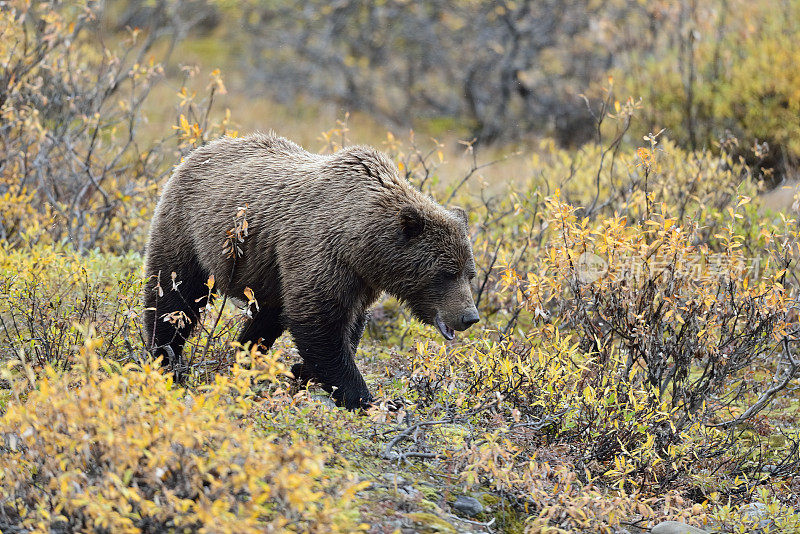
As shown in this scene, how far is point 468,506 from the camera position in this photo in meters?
4.39

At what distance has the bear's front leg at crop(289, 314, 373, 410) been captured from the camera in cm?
503

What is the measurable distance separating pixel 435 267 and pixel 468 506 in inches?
53.9

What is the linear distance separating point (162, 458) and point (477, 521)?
5.53 ft

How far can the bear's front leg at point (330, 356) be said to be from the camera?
5.03 meters

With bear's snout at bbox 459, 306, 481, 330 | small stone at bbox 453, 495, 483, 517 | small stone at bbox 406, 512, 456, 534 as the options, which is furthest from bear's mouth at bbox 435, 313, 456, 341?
small stone at bbox 406, 512, 456, 534

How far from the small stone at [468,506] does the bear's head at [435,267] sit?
1.04m

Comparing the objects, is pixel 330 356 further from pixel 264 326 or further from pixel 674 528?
pixel 674 528

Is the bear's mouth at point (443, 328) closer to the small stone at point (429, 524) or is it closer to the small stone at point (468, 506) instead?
the small stone at point (468, 506)

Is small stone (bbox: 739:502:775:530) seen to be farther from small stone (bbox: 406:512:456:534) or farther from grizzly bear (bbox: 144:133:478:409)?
grizzly bear (bbox: 144:133:478:409)

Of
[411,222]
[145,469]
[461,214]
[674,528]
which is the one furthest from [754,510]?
[145,469]

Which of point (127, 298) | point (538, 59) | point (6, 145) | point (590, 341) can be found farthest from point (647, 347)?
point (538, 59)

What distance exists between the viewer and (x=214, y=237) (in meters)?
5.38

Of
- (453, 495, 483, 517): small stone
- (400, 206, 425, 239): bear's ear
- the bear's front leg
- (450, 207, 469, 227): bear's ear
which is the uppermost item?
(400, 206, 425, 239): bear's ear

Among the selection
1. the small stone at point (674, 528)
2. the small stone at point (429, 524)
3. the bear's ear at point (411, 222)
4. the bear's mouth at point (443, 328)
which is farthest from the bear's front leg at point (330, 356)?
the small stone at point (674, 528)
